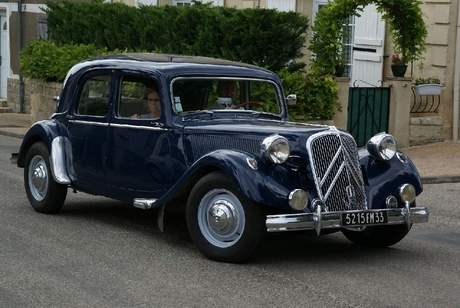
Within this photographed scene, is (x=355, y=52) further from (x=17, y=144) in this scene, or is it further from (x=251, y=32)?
(x=17, y=144)

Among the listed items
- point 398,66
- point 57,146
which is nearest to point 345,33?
point 398,66

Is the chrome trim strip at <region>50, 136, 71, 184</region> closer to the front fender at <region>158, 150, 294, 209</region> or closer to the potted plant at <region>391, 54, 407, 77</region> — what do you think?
the front fender at <region>158, 150, 294, 209</region>

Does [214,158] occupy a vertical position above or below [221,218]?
above

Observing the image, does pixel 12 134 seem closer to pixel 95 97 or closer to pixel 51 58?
pixel 51 58

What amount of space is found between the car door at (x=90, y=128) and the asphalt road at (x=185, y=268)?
1.56ft

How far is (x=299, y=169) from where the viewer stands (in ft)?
24.1

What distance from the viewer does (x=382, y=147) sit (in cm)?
801

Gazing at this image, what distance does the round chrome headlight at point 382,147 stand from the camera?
7.98 metres

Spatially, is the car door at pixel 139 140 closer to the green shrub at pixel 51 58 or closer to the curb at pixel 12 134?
the green shrub at pixel 51 58

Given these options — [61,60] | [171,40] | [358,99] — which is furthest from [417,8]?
[61,60]

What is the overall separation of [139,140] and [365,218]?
221cm

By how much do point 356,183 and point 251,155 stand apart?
920 millimetres

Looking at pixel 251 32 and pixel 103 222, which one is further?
pixel 251 32

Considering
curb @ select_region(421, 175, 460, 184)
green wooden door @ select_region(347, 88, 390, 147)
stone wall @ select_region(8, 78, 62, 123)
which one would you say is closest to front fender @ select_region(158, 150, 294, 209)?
curb @ select_region(421, 175, 460, 184)
